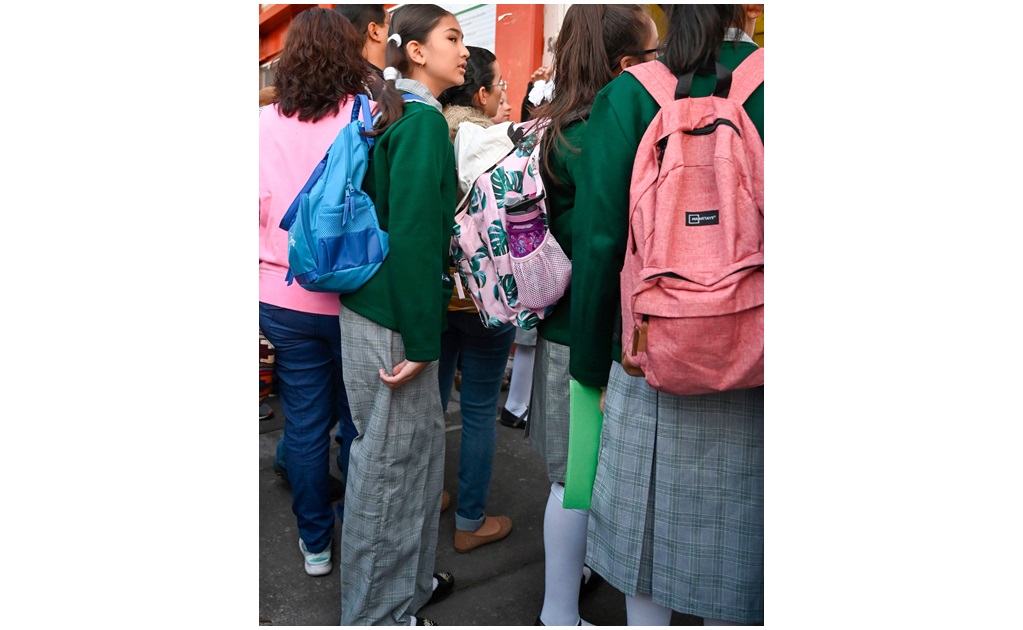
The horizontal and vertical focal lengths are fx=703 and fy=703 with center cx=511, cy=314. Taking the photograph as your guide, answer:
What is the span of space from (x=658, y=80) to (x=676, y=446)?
31.3 inches

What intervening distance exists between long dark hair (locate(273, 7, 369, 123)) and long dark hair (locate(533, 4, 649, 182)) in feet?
2.22

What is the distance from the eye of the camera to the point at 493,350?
107 inches

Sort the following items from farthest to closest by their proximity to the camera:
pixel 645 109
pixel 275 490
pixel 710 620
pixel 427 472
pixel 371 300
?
1. pixel 275 490
2. pixel 427 472
3. pixel 371 300
4. pixel 710 620
5. pixel 645 109

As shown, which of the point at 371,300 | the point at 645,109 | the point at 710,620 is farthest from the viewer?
the point at 371,300

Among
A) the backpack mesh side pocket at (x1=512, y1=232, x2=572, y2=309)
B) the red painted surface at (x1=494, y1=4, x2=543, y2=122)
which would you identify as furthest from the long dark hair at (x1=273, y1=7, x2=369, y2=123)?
the red painted surface at (x1=494, y1=4, x2=543, y2=122)

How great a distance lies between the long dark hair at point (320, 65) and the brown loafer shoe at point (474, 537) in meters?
1.69

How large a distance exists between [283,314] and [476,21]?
4.42 metres

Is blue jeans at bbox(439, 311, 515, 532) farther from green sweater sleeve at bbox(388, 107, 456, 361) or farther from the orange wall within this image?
the orange wall

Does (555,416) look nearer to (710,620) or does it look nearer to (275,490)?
(710,620)

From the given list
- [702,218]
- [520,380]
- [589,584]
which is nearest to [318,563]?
[589,584]

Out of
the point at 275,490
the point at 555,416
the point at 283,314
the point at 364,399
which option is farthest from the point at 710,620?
the point at 275,490

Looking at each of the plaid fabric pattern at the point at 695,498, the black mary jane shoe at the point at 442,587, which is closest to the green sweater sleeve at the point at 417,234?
the plaid fabric pattern at the point at 695,498

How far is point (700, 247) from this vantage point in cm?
137

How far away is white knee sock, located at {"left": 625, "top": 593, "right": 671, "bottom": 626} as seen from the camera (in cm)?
166
